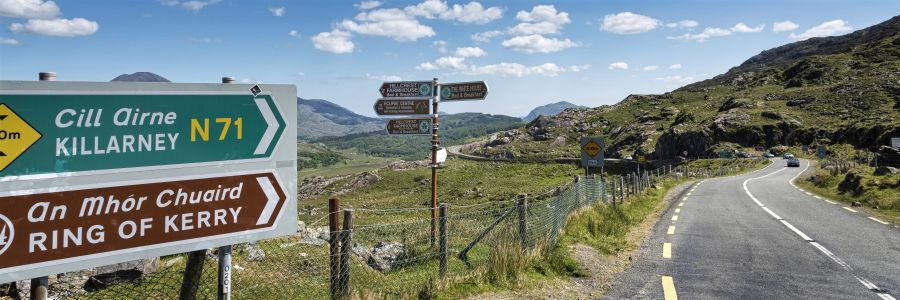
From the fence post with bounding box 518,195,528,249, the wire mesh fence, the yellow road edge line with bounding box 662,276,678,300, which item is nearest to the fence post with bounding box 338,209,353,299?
the wire mesh fence

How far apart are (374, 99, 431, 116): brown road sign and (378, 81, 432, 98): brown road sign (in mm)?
161

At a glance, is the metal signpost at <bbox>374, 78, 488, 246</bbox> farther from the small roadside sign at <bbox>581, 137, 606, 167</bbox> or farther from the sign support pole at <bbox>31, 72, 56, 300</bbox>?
the sign support pole at <bbox>31, 72, 56, 300</bbox>

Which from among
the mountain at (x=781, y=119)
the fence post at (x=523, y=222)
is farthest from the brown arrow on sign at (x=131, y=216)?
the mountain at (x=781, y=119)

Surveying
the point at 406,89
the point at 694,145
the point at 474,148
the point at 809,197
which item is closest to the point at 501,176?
the point at 694,145

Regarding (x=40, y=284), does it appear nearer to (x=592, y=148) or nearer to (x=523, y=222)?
(x=523, y=222)

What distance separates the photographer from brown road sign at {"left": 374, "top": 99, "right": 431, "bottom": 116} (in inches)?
516

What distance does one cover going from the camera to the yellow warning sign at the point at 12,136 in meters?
3.26

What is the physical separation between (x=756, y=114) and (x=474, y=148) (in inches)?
3366

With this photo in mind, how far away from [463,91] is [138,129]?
385 inches

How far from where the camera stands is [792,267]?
8938mm

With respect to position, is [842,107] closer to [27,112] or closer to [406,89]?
[406,89]

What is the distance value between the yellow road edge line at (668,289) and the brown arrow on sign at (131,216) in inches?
224

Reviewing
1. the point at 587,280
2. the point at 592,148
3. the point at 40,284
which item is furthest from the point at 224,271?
the point at 592,148

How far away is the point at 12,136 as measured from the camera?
3.30 meters
